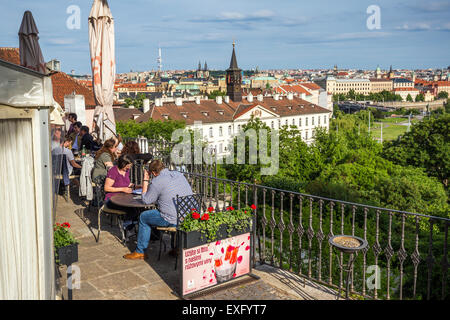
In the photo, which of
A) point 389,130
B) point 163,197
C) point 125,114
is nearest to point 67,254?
point 163,197

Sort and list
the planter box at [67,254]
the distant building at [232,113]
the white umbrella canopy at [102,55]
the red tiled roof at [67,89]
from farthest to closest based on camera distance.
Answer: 1. the distant building at [232,113]
2. the red tiled roof at [67,89]
3. the white umbrella canopy at [102,55]
4. the planter box at [67,254]

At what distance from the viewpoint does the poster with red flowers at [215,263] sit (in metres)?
5.09

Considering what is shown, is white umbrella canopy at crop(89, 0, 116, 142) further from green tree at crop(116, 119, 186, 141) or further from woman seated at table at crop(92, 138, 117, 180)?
green tree at crop(116, 119, 186, 141)

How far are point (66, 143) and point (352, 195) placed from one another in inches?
648

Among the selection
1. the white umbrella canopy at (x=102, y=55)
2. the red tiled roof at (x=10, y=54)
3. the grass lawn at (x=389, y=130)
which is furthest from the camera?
the grass lawn at (x=389, y=130)

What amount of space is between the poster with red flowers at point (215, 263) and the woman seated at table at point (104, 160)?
4263 millimetres

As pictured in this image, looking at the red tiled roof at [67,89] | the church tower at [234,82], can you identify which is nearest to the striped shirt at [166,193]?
the red tiled roof at [67,89]

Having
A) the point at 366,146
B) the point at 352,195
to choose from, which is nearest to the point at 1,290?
the point at 352,195

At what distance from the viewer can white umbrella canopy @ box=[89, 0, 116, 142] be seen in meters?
10.2

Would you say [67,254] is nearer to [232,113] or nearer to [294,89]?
[232,113]

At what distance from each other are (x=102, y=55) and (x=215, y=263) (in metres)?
6.88

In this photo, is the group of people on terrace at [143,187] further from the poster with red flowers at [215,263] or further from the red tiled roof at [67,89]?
the red tiled roof at [67,89]

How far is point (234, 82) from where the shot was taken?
3615 inches

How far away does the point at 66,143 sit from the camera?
1078 centimetres
